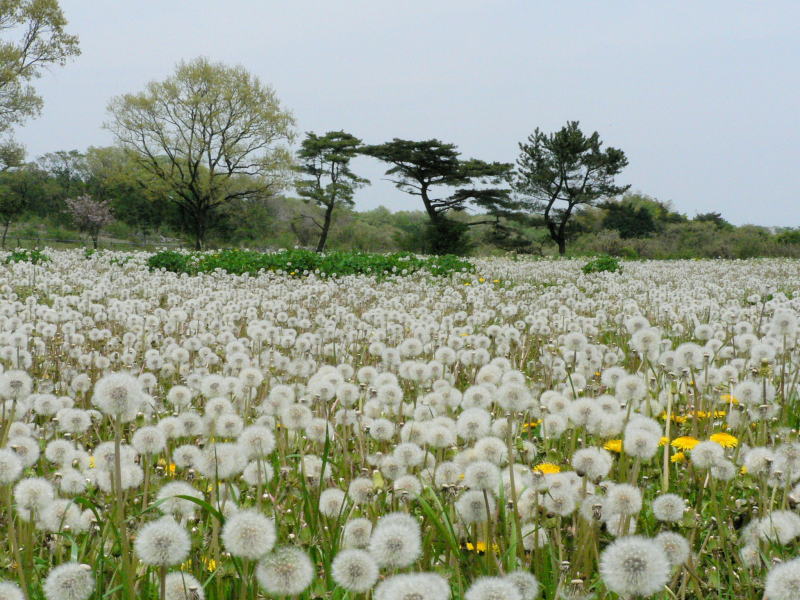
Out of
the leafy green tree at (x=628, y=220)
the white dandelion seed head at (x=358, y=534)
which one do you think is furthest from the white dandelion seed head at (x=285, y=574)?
the leafy green tree at (x=628, y=220)

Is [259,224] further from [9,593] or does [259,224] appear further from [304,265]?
[9,593]

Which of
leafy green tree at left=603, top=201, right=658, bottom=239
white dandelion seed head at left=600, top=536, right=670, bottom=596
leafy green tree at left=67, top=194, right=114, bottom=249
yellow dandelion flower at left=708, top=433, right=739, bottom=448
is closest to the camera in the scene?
white dandelion seed head at left=600, top=536, right=670, bottom=596

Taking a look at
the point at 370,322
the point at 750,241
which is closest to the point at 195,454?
the point at 370,322

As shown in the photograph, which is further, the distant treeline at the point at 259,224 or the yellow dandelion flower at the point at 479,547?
the distant treeline at the point at 259,224

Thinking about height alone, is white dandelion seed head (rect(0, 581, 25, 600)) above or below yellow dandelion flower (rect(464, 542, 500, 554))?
above

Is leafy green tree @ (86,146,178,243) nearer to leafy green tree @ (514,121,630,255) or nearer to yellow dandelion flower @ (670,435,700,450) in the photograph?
leafy green tree @ (514,121,630,255)

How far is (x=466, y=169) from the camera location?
50.6m

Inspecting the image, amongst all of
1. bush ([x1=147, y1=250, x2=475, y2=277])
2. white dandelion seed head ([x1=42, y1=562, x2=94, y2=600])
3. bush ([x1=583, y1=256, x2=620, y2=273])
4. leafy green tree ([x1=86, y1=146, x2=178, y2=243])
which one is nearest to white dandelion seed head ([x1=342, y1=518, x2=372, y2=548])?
white dandelion seed head ([x1=42, y1=562, x2=94, y2=600])

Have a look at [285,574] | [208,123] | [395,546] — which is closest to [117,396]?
[285,574]

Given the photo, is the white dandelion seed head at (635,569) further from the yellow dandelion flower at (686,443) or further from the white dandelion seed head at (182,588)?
the yellow dandelion flower at (686,443)

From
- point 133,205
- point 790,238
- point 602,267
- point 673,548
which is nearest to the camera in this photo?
point 673,548

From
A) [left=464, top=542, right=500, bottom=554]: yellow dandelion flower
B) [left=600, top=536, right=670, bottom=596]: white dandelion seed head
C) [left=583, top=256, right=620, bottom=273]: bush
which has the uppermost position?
[left=583, top=256, right=620, bottom=273]: bush

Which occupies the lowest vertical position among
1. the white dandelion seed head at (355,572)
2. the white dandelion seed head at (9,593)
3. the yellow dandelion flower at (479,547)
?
the yellow dandelion flower at (479,547)

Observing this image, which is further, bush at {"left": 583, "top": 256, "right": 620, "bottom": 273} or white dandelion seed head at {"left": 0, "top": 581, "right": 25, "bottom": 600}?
bush at {"left": 583, "top": 256, "right": 620, "bottom": 273}
